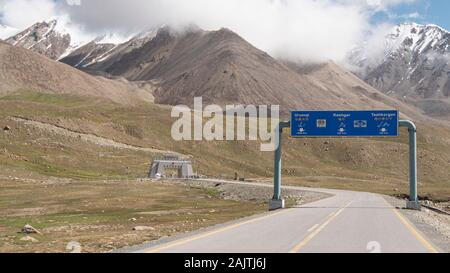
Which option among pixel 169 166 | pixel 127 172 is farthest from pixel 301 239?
pixel 127 172

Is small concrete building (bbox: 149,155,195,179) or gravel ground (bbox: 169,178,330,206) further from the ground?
small concrete building (bbox: 149,155,195,179)

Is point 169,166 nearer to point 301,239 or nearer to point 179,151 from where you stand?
point 179,151

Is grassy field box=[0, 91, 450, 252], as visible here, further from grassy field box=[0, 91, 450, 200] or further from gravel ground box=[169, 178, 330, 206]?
gravel ground box=[169, 178, 330, 206]

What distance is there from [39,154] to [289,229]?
10281 cm

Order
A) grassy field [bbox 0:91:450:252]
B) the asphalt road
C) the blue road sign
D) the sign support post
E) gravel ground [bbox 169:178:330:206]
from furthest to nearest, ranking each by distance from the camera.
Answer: gravel ground [bbox 169:178:330:206]
the blue road sign
the sign support post
grassy field [bbox 0:91:450:252]
the asphalt road

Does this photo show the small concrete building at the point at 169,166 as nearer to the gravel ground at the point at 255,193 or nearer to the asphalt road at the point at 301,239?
the gravel ground at the point at 255,193

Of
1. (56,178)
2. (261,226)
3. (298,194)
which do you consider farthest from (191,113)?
(261,226)

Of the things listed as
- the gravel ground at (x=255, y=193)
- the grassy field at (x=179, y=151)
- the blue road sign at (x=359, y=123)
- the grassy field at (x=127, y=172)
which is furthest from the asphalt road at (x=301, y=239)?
the grassy field at (x=179, y=151)

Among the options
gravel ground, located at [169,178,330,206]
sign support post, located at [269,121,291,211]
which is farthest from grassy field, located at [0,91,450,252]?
sign support post, located at [269,121,291,211]

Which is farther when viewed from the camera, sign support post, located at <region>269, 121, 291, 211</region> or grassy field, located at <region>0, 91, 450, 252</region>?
sign support post, located at <region>269, 121, 291, 211</region>

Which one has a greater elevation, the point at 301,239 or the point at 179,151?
the point at 179,151

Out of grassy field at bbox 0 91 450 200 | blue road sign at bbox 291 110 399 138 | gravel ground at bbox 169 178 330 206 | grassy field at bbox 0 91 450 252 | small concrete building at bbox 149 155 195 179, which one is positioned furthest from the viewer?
grassy field at bbox 0 91 450 200
